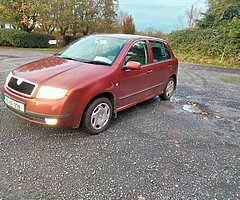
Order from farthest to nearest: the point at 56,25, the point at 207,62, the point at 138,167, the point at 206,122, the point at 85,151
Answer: the point at 56,25 < the point at 207,62 < the point at 206,122 < the point at 85,151 < the point at 138,167

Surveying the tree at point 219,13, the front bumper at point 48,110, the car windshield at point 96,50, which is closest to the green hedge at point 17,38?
the tree at point 219,13

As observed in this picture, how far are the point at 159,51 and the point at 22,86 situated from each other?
3.15 meters

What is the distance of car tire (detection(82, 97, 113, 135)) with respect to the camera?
135 inches

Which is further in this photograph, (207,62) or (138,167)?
(207,62)

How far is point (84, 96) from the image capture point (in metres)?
3.21

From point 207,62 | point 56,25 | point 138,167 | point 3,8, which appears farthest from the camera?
point 56,25

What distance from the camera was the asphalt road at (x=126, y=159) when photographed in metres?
2.43

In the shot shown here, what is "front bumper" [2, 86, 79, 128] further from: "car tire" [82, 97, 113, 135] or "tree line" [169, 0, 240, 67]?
"tree line" [169, 0, 240, 67]

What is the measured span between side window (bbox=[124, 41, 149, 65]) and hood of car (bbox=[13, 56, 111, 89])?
0.62 m

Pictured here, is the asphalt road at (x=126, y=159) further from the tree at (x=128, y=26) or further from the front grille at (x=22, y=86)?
the tree at (x=128, y=26)

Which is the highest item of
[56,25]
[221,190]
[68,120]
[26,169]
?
[56,25]

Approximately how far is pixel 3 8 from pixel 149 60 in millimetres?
17646

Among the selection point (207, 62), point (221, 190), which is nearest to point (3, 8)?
point (207, 62)

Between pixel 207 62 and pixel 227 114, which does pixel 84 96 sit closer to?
pixel 227 114
